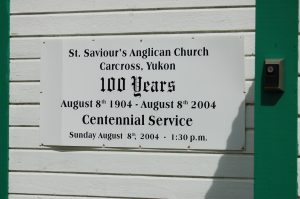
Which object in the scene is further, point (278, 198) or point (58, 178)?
point (58, 178)

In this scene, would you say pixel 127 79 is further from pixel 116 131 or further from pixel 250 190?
pixel 250 190

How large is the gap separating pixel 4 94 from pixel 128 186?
1.23 metres

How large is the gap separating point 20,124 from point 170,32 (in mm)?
1400

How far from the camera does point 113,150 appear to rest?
398 cm

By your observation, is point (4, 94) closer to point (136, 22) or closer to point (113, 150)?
point (113, 150)

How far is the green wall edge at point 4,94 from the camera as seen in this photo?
161 inches

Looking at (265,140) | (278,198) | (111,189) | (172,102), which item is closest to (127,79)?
(172,102)

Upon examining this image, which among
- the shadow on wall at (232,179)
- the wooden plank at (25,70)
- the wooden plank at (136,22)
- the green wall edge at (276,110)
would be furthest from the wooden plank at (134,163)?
the wooden plank at (136,22)

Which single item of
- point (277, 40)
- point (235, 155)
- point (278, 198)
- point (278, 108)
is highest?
point (277, 40)

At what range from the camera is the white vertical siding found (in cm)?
381

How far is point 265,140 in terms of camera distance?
3734 millimetres

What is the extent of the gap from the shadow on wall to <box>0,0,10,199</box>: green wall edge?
5.31 feet

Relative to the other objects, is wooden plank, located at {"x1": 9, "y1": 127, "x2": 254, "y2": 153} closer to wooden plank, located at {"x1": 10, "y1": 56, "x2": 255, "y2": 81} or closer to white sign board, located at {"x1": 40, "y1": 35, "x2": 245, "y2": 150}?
white sign board, located at {"x1": 40, "y1": 35, "x2": 245, "y2": 150}

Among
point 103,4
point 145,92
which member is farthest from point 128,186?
point 103,4
